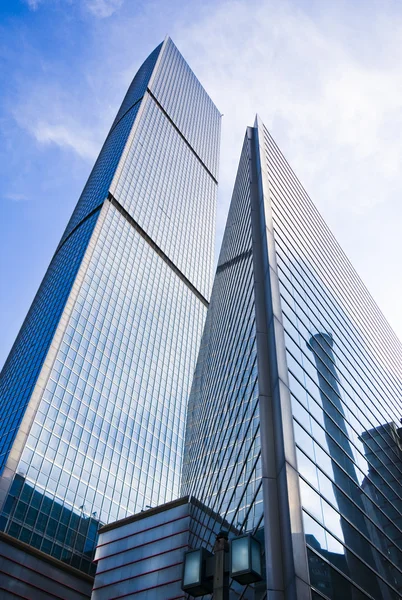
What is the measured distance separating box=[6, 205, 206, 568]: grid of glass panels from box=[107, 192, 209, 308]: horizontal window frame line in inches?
56.4

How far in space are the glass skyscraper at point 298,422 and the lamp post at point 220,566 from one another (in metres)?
6.23

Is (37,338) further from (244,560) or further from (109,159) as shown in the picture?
(244,560)

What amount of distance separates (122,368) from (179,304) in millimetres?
30943

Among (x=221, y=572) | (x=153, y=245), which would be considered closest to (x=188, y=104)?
(x=153, y=245)

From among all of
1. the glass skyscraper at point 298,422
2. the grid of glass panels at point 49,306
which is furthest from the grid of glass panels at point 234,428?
the grid of glass panels at point 49,306

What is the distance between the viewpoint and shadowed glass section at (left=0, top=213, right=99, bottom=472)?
6312cm

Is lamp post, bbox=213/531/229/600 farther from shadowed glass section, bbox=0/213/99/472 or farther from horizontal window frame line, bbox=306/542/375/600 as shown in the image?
shadowed glass section, bbox=0/213/99/472

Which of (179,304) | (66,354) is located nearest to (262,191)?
(66,354)

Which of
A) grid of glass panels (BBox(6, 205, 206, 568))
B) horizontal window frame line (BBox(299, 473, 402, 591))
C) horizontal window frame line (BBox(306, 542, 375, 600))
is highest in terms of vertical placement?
grid of glass panels (BBox(6, 205, 206, 568))

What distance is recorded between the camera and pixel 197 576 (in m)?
10.0

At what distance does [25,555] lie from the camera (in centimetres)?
5094

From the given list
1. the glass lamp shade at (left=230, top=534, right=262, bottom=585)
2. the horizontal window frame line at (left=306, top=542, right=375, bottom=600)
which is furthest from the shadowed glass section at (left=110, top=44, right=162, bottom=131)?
the glass lamp shade at (left=230, top=534, right=262, bottom=585)

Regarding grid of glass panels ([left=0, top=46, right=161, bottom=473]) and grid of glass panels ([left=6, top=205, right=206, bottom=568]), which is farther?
grid of glass panels ([left=0, top=46, right=161, bottom=473])

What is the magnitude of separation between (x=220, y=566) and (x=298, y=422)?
12.0m
